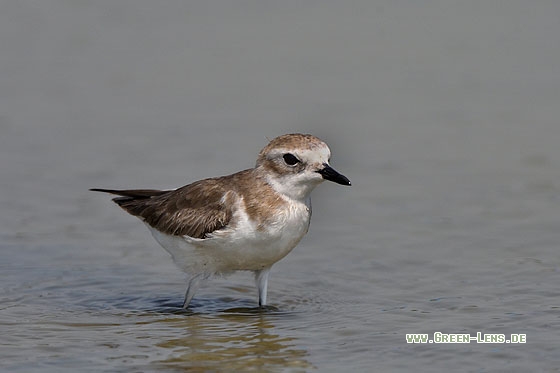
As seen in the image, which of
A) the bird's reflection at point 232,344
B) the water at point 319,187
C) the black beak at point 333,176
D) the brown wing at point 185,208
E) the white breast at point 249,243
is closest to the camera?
the bird's reflection at point 232,344

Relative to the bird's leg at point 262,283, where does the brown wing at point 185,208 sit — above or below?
above

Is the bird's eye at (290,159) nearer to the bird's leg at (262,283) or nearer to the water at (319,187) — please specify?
the bird's leg at (262,283)

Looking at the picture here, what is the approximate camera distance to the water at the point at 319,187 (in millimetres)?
9180

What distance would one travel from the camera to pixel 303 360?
28.2 feet

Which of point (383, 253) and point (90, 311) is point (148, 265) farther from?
point (383, 253)

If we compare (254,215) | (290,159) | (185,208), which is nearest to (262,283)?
(254,215)

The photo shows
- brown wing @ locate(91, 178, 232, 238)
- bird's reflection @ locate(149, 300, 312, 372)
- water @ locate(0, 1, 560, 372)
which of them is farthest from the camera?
brown wing @ locate(91, 178, 232, 238)

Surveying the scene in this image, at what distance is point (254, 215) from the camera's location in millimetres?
9820

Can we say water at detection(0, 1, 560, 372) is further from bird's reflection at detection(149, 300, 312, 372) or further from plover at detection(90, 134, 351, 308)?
plover at detection(90, 134, 351, 308)

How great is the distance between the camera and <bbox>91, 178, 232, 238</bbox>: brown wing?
10.0 m

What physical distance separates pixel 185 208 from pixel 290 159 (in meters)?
1.22

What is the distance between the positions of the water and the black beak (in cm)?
119

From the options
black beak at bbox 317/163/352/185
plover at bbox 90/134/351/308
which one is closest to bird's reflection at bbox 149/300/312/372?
plover at bbox 90/134/351/308

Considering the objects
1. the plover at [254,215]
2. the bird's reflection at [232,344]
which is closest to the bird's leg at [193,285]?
the plover at [254,215]
